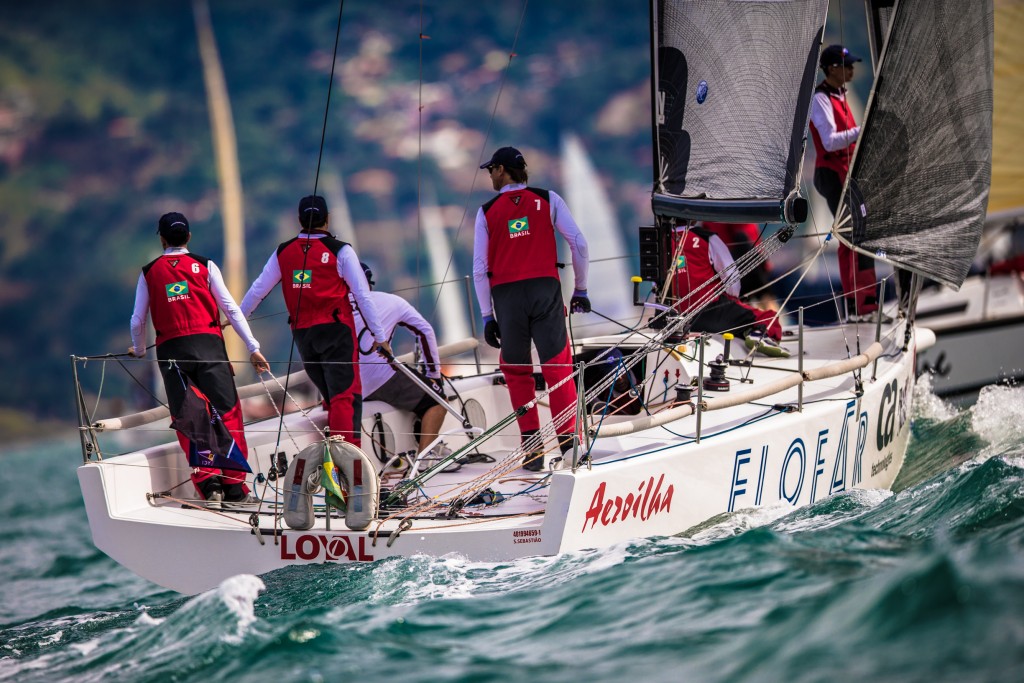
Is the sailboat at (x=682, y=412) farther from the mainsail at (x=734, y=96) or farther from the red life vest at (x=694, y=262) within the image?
the red life vest at (x=694, y=262)

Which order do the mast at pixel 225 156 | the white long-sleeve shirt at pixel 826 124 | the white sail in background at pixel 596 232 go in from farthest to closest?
the mast at pixel 225 156 → the white sail in background at pixel 596 232 → the white long-sleeve shirt at pixel 826 124

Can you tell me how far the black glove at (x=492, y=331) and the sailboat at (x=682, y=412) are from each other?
0.35 meters

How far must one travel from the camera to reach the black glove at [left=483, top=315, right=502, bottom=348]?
5230 mm

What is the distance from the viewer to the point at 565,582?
13.0ft

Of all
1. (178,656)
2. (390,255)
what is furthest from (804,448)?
(390,255)

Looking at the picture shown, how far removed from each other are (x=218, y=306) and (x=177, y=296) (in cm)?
18

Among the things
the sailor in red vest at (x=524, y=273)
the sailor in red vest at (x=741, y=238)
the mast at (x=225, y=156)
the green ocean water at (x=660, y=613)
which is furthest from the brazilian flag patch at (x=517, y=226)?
the mast at (x=225, y=156)

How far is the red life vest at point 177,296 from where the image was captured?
4.96 m

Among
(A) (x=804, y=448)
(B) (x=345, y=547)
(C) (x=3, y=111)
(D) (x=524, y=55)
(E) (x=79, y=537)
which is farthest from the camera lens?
(D) (x=524, y=55)

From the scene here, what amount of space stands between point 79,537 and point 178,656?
27.0 ft

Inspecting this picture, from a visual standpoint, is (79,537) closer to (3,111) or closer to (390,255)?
(390,255)

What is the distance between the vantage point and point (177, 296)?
498cm

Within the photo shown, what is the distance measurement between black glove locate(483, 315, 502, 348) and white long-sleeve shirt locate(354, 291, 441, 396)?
53 centimetres

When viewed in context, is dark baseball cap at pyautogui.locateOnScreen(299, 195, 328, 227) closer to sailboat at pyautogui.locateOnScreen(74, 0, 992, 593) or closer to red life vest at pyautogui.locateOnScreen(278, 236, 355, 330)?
red life vest at pyautogui.locateOnScreen(278, 236, 355, 330)
